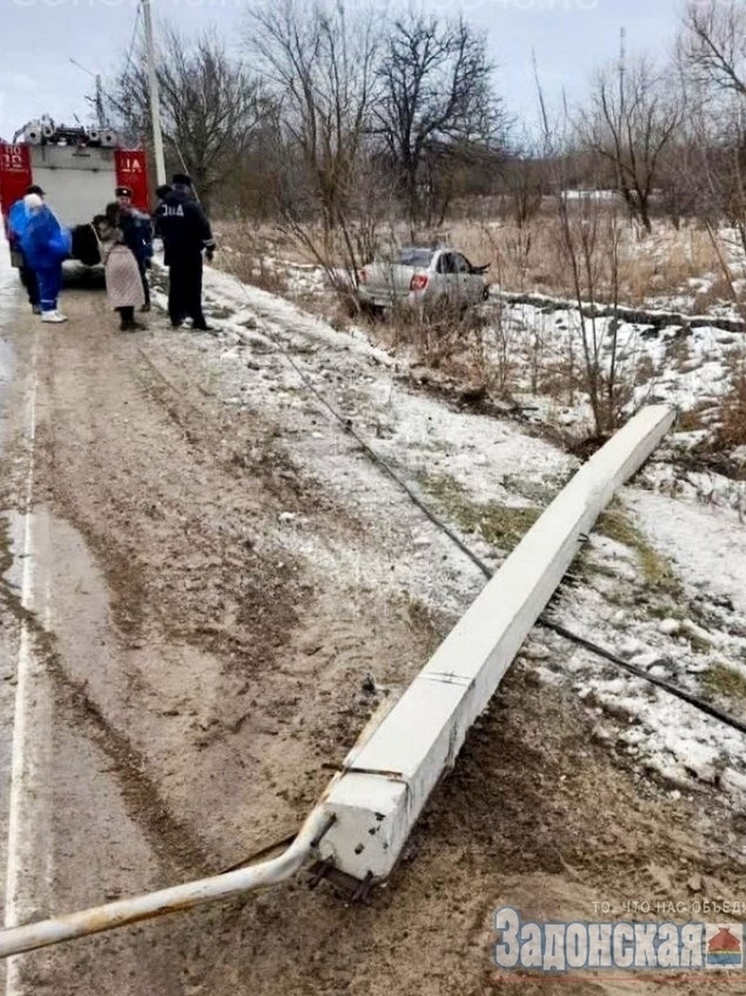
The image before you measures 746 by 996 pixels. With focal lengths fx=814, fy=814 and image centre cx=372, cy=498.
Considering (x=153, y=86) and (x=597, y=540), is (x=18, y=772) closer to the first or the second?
(x=597, y=540)

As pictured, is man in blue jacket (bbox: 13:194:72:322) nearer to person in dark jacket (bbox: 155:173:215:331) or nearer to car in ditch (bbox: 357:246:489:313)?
person in dark jacket (bbox: 155:173:215:331)

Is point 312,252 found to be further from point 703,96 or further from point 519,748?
point 519,748

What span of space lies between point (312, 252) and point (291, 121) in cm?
708

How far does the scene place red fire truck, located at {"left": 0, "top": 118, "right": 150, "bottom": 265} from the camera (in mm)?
12523

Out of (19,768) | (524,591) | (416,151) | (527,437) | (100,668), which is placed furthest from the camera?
(416,151)

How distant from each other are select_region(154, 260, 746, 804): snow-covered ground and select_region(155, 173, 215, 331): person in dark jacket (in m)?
0.59

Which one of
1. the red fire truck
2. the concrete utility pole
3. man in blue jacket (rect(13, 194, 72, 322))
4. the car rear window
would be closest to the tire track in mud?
man in blue jacket (rect(13, 194, 72, 322))

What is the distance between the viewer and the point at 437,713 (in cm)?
261

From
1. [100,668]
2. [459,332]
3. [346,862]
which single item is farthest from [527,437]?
[346,862]

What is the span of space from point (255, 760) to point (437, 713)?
2.11 feet

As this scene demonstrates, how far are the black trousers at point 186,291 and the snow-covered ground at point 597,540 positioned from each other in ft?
1.45

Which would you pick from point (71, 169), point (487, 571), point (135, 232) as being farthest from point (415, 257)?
point (487, 571)

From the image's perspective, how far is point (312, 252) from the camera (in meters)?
12.1

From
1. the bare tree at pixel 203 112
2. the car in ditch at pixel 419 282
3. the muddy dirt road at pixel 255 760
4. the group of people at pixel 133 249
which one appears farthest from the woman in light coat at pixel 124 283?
A: the bare tree at pixel 203 112
